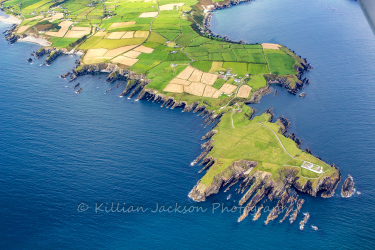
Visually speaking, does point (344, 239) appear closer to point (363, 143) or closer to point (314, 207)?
point (314, 207)

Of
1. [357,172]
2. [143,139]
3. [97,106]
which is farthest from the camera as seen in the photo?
[97,106]

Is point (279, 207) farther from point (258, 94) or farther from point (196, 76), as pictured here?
point (196, 76)

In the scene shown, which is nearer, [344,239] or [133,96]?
[344,239]

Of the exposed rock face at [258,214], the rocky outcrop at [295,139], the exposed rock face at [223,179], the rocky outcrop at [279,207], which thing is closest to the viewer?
the rocky outcrop at [279,207]

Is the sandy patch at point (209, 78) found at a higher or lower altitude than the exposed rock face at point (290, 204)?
higher

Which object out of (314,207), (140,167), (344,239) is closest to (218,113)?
(140,167)

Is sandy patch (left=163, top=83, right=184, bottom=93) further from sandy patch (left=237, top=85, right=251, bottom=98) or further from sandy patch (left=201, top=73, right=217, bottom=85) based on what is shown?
sandy patch (left=237, top=85, right=251, bottom=98)

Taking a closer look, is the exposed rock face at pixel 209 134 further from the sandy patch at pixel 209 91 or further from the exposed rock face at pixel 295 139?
the exposed rock face at pixel 295 139

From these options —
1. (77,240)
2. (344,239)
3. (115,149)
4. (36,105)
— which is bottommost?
(344,239)

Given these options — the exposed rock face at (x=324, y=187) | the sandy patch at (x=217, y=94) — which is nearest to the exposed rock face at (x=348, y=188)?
the exposed rock face at (x=324, y=187)
